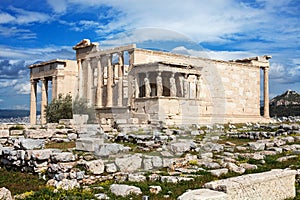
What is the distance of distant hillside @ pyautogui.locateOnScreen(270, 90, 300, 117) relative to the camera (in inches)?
1999

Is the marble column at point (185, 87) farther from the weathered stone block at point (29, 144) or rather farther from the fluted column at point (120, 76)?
the weathered stone block at point (29, 144)

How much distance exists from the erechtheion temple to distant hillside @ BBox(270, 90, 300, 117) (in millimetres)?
11410

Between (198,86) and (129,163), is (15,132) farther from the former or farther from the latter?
(198,86)

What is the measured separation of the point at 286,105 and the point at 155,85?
33.3m

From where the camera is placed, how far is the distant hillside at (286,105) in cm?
5077

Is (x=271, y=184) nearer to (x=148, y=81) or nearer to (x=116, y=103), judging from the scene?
(x=148, y=81)

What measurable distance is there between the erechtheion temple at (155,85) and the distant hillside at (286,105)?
449 inches

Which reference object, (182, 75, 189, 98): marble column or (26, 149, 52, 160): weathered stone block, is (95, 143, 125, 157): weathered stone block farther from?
(182, 75, 189, 98): marble column

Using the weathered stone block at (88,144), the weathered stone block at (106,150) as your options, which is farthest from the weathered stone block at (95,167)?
the weathered stone block at (88,144)

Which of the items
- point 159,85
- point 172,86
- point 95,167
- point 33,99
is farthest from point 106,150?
point 33,99

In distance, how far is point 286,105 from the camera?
185 feet

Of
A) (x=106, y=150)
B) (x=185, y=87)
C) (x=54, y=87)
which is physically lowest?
Answer: (x=106, y=150)

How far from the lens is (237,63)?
3906cm

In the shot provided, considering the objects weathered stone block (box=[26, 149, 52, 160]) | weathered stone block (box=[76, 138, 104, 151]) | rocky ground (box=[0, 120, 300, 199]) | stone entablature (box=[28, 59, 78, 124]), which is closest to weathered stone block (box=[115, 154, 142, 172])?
rocky ground (box=[0, 120, 300, 199])
